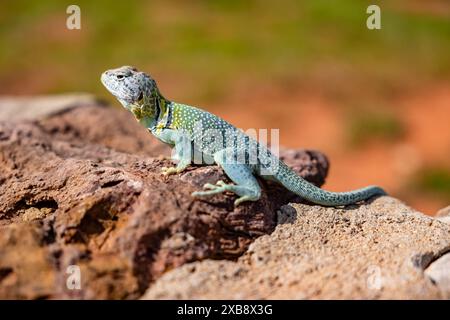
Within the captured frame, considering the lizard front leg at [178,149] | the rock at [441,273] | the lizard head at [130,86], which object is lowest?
the rock at [441,273]

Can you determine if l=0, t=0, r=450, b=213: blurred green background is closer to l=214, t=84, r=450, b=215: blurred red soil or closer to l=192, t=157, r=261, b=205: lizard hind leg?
l=214, t=84, r=450, b=215: blurred red soil

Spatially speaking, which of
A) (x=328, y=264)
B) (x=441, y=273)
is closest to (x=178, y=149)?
(x=328, y=264)

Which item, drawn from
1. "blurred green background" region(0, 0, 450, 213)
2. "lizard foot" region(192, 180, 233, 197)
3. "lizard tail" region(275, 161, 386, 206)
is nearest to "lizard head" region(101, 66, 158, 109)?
"lizard foot" region(192, 180, 233, 197)

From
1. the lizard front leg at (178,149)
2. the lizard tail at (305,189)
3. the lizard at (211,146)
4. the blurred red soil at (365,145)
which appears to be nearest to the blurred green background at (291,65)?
the blurred red soil at (365,145)

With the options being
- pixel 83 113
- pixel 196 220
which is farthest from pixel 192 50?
pixel 196 220

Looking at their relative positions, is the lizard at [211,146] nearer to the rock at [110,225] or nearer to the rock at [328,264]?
the rock at [110,225]
